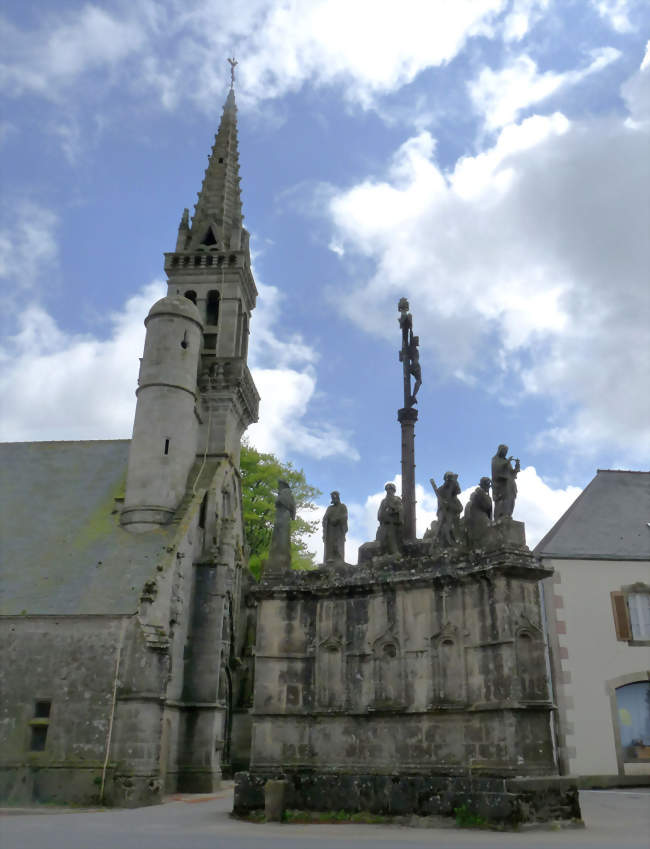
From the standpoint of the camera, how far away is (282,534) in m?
16.2

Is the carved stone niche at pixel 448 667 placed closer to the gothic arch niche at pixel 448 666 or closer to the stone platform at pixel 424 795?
the gothic arch niche at pixel 448 666

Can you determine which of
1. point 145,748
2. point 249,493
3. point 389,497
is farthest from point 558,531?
point 249,493

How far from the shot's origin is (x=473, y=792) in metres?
11.8

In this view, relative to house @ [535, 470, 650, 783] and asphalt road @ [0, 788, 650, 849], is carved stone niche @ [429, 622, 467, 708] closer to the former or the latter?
asphalt road @ [0, 788, 650, 849]

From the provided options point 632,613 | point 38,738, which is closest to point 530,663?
point 632,613

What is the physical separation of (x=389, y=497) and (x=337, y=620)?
8.92 ft

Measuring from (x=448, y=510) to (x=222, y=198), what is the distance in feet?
88.2

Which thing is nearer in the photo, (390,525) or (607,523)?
(390,525)

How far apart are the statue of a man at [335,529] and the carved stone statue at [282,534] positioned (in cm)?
82

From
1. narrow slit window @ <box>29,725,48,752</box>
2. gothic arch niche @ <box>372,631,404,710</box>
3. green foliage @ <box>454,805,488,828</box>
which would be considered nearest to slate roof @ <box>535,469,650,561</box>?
gothic arch niche @ <box>372,631,404,710</box>

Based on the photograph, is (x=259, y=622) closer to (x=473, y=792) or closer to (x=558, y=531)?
(x=473, y=792)

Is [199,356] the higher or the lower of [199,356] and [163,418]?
the higher

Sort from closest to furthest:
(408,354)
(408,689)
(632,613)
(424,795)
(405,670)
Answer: (424,795)
(408,689)
(405,670)
(408,354)
(632,613)

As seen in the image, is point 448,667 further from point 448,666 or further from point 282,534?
point 282,534
